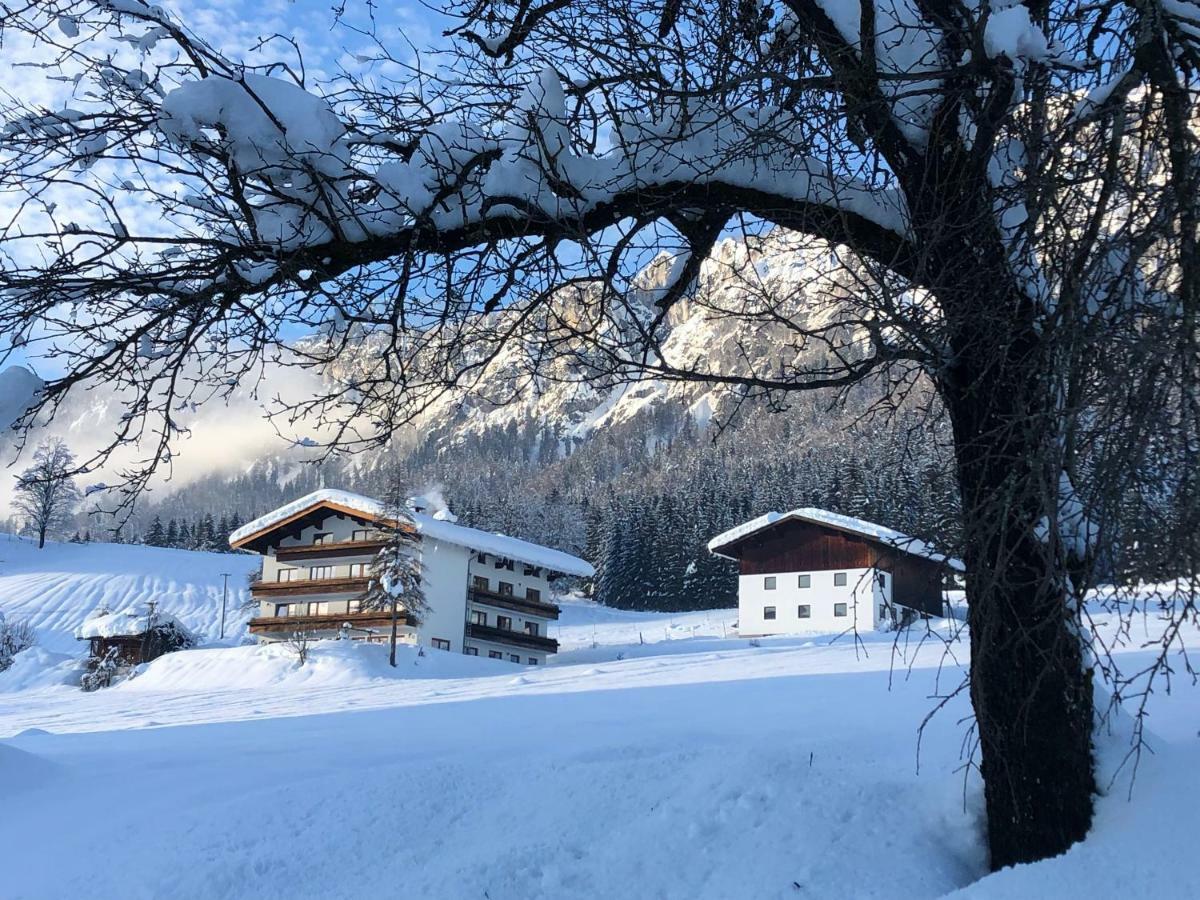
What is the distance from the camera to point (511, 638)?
43.5 metres

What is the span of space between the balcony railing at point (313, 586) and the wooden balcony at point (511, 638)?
5032mm

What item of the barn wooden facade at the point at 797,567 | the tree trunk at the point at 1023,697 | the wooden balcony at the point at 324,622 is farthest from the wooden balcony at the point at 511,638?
the tree trunk at the point at 1023,697

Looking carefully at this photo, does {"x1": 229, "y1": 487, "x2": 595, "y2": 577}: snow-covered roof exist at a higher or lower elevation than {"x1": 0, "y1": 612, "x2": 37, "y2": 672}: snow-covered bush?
higher

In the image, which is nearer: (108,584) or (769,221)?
(769,221)

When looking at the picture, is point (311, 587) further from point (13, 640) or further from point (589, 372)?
point (589, 372)

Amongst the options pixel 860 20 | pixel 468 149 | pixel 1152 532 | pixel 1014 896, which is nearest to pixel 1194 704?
pixel 1014 896

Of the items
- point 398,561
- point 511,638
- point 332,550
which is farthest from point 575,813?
point 332,550

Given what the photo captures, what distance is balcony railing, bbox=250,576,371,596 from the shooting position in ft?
134

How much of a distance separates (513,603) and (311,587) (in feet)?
28.6

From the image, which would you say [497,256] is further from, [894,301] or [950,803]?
[950,803]

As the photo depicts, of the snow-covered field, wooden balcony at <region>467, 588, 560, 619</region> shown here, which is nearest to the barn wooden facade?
wooden balcony at <region>467, 588, 560, 619</region>

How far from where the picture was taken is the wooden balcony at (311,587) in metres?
41.0

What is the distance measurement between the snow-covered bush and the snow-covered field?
40.3 meters

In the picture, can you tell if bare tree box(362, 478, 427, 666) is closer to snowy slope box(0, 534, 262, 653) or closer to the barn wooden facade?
the barn wooden facade
